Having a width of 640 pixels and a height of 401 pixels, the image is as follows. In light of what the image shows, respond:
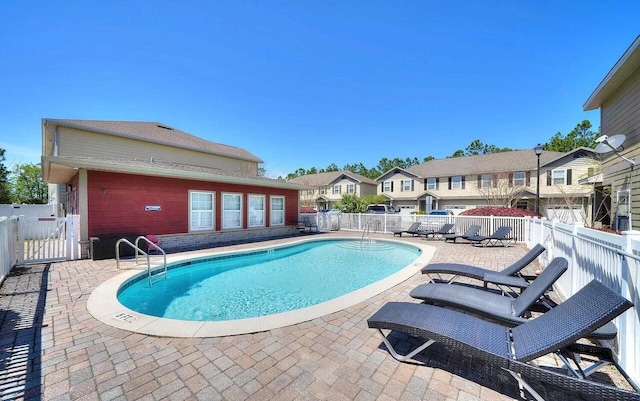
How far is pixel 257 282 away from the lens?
7.11 metres

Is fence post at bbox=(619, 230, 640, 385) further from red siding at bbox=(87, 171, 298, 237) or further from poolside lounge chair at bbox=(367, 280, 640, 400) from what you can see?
red siding at bbox=(87, 171, 298, 237)

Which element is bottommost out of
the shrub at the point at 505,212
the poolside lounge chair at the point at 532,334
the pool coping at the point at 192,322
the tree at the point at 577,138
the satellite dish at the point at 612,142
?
the pool coping at the point at 192,322

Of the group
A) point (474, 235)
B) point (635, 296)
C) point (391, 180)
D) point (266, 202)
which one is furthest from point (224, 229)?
point (391, 180)

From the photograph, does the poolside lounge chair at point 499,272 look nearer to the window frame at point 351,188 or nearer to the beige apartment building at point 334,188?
the beige apartment building at point 334,188

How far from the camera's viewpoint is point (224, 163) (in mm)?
19984

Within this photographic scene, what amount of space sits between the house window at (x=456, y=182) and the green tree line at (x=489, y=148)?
518 inches

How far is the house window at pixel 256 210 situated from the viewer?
14.0 meters

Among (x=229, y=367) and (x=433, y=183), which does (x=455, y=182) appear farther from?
(x=229, y=367)

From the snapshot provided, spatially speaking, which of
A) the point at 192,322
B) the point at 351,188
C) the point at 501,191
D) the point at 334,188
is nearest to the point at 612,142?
the point at 192,322

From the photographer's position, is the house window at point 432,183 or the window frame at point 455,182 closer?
the window frame at point 455,182

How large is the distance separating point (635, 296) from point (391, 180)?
3341cm

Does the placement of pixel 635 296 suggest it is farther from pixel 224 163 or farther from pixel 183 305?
pixel 224 163

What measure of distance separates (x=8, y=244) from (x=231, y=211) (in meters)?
7.45

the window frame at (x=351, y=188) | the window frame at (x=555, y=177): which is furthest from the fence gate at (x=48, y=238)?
the window frame at (x=555, y=177)
